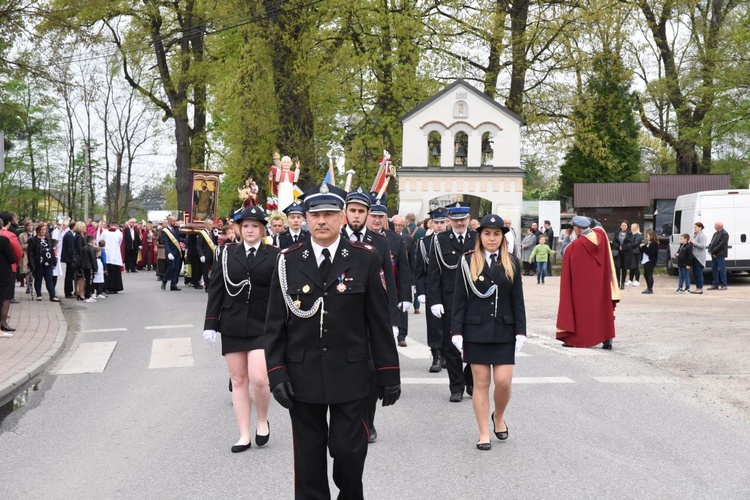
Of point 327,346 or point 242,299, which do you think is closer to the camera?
point 327,346

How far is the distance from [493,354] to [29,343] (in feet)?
29.1

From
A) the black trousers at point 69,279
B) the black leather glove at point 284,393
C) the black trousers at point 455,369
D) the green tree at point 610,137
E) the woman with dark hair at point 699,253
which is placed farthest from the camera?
the green tree at point 610,137

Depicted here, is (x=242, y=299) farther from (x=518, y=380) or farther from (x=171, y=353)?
(x=171, y=353)

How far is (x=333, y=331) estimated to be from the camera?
4566mm

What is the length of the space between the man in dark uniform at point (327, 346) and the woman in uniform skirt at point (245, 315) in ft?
7.66

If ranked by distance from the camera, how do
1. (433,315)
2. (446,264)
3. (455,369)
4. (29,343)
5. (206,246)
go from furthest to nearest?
(206,246), (29,343), (433,315), (446,264), (455,369)

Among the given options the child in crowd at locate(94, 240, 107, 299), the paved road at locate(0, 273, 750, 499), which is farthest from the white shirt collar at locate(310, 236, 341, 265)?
the child in crowd at locate(94, 240, 107, 299)

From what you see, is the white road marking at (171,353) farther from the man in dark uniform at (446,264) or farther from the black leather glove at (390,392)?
the black leather glove at (390,392)

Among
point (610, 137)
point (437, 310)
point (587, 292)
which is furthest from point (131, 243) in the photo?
point (610, 137)

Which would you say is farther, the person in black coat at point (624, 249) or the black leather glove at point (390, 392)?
the person in black coat at point (624, 249)

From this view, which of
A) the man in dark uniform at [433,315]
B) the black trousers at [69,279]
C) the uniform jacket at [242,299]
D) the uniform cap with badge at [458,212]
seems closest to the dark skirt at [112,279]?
the black trousers at [69,279]

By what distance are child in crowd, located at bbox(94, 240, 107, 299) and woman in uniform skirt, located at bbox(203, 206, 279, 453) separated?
616 inches

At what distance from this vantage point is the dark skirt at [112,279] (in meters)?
→ 23.6

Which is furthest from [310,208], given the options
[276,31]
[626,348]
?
[276,31]
